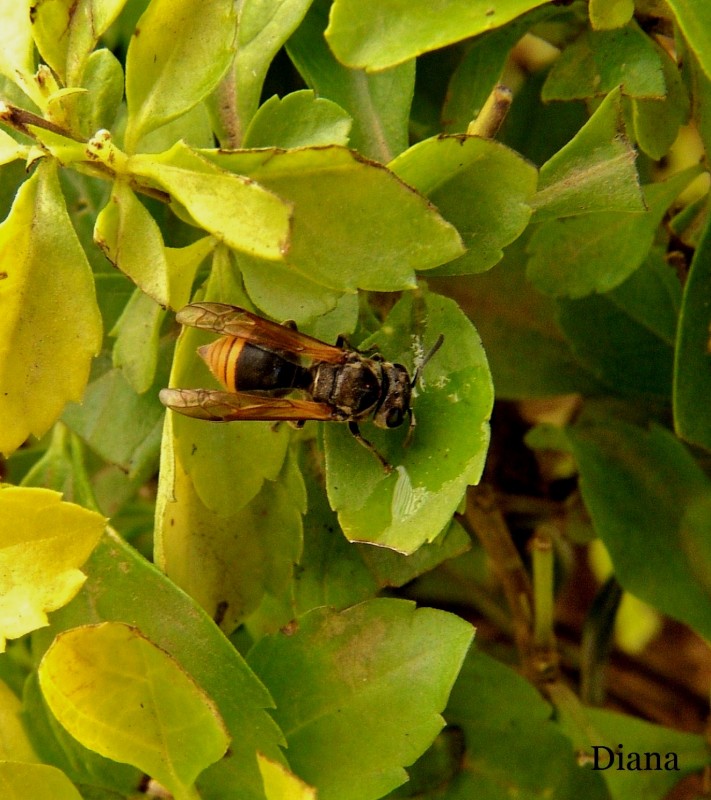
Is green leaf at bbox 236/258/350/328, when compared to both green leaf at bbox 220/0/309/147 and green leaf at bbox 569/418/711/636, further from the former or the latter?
green leaf at bbox 569/418/711/636

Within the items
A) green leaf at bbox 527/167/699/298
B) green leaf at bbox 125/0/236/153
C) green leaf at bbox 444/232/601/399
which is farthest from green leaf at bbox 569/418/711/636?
green leaf at bbox 125/0/236/153

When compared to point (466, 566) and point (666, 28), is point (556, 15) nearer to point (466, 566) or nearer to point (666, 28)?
point (666, 28)

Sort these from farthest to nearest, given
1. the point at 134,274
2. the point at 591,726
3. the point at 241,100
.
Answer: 1. the point at 591,726
2. the point at 241,100
3. the point at 134,274

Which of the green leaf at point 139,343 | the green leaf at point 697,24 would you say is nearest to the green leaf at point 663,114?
the green leaf at point 697,24

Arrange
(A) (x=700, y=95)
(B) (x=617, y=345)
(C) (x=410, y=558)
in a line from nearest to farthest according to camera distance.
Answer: (A) (x=700, y=95), (C) (x=410, y=558), (B) (x=617, y=345)

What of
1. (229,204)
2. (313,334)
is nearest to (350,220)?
(229,204)

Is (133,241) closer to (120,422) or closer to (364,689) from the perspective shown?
(120,422)

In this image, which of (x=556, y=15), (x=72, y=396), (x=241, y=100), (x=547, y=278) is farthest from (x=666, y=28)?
(x=72, y=396)
